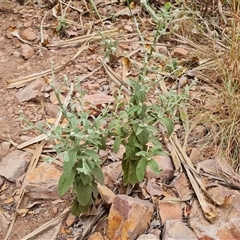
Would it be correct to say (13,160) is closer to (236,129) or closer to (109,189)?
(109,189)

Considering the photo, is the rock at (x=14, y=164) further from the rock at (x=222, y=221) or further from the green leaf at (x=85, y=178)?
the rock at (x=222, y=221)

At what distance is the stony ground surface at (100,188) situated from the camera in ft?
4.44

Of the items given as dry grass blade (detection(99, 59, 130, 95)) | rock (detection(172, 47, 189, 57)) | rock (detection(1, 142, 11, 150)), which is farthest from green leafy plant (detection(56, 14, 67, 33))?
rock (detection(1, 142, 11, 150))

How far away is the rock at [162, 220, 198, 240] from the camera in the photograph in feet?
4.29

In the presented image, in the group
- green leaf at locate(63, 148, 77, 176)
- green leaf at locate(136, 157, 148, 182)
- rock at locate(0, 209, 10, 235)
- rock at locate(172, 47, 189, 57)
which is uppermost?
green leaf at locate(63, 148, 77, 176)

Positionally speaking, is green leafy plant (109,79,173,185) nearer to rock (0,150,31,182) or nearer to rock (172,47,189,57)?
rock (0,150,31,182)

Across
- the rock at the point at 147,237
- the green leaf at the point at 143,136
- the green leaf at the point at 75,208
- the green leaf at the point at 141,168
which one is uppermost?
the green leaf at the point at 143,136

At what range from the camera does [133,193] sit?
1470 millimetres

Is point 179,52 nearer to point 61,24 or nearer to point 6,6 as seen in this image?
point 61,24

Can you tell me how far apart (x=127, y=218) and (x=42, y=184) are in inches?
13.6

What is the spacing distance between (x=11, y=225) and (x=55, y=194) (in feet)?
0.57

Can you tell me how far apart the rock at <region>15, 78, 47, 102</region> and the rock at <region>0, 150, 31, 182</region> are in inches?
12.5

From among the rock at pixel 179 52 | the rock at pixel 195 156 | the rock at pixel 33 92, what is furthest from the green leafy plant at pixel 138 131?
the rock at pixel 179 52

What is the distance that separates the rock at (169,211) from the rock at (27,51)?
42.7 inches
